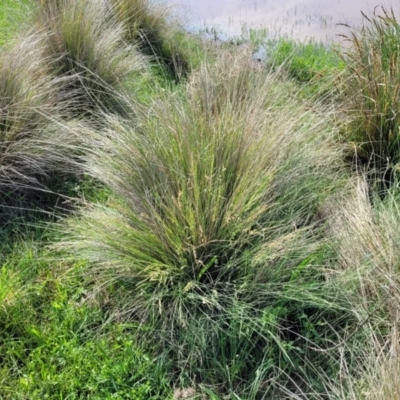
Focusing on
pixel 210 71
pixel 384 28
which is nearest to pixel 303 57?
pixel 384 28

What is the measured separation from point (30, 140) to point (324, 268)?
1.61 metres

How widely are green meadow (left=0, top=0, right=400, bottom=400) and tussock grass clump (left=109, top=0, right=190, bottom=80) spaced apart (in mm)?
1879

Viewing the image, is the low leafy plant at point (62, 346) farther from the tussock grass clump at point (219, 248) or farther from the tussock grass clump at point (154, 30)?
the tussock grass clump at point (154, 30)

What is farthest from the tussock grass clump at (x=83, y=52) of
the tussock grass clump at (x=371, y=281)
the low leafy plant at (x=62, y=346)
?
the tussock grass clump at (x=371, y=281)

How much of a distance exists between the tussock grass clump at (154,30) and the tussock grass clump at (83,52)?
3.03 ft

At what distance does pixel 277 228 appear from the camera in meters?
2.26

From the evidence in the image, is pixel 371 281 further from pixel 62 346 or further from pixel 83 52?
pixel 83 52

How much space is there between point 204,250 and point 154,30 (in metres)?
3.44

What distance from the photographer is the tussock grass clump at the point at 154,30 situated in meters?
4.71

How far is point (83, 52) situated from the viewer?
3520 mm

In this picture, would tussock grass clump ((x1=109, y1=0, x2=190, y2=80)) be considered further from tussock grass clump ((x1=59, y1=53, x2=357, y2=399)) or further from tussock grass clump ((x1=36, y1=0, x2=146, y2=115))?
tussock grass clump ((x1=59, y1=53, x2=357, y2=399))

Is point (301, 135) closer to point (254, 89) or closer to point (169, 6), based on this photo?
point (254, 89)

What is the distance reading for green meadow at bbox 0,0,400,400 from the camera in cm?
190

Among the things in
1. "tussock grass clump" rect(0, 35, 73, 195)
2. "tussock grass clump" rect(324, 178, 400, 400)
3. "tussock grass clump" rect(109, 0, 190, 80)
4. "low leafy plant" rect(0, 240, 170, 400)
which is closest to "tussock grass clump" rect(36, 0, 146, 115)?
"tussock grass clump" rect(0, 35, 73, 195)
